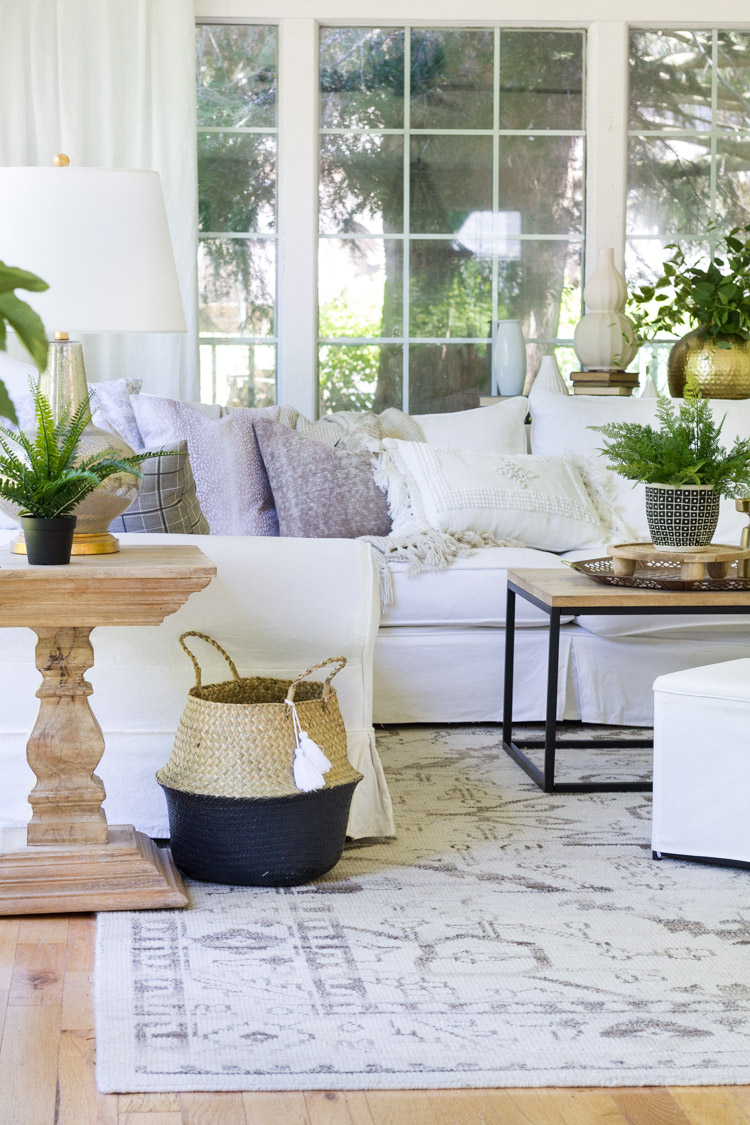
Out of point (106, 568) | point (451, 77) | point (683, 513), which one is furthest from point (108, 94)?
point (106, 568)

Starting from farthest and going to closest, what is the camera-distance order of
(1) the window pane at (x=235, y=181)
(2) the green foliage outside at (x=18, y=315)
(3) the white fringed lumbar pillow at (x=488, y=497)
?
1. (1) the window pane at (x=235, y=181)
2. (3) the white fringed lumbar pillow at (x=488, y=497)
3. (2) the green foliage outside at (x=18, y=315)

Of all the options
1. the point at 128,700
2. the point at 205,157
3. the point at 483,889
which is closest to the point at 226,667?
the point at 128,700

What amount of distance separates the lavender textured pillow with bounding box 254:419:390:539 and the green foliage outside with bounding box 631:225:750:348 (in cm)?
140

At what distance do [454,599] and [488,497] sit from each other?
41 cm

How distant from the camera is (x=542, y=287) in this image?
15.6 feet

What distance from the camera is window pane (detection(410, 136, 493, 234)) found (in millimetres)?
4664

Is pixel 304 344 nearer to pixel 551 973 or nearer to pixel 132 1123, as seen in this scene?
pixel 551 973

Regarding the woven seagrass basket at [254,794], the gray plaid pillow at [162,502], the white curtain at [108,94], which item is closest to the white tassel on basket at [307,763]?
the woven seagrass basket at [254,794]

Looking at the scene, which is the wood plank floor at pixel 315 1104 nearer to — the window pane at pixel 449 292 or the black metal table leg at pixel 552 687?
the black metal table leg at pixel 552 687

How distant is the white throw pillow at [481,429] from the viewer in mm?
4004

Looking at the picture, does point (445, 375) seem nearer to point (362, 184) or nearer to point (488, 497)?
point (362, 184)

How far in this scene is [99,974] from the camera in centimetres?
184

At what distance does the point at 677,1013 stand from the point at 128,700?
3.83 feet

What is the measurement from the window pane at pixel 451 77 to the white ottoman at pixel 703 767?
2.95 meters
